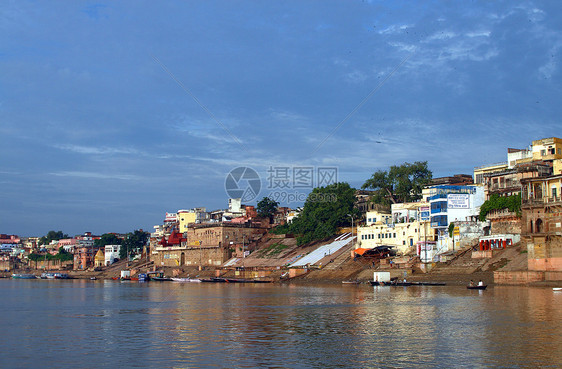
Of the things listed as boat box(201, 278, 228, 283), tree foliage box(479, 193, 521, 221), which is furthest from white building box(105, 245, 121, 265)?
tree foliage box(479, 193, 521, 221)

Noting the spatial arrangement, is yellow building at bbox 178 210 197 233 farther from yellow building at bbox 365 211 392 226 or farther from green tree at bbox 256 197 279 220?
yellow building at bbox 365 211 392 226

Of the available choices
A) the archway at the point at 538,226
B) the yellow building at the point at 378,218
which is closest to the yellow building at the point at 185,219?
the yellow building at the point at 378,218

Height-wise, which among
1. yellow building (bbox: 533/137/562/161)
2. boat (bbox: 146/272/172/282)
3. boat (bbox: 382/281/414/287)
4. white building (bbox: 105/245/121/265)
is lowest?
boat (bbox: 146/272/172/282)

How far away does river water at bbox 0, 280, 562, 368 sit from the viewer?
20109mm

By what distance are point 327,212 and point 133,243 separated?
67659mm

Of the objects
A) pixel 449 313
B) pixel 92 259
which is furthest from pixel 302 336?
pixel 92 259

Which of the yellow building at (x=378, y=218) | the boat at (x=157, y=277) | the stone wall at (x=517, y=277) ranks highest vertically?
the yellow building at (x=378, y=218)

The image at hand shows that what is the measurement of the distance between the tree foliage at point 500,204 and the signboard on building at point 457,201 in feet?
9.98

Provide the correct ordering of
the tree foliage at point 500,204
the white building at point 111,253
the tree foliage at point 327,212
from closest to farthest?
the tree foliage at point 500,204
the tree foliage at point 327,212
the white building at point 111,253

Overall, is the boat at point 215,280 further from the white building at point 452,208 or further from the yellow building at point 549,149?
the yellow building at point 549,149

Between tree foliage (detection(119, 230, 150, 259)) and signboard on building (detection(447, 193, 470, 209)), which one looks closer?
signboard on building (detection(447, 193, 470, 209))

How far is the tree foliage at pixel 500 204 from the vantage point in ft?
210

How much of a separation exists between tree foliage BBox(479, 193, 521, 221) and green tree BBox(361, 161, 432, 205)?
2091 centimetres

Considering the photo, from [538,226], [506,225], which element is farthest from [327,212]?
[538,226]
